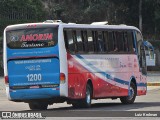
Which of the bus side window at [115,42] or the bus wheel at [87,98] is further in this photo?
the bus side window at [115,42]

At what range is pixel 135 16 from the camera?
185 ft

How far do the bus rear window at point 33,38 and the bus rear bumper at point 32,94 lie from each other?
1.49 meters

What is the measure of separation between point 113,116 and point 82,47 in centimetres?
519

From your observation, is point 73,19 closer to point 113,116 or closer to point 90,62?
point 90,62

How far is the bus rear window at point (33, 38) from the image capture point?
22547 mm

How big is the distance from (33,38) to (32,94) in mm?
1906

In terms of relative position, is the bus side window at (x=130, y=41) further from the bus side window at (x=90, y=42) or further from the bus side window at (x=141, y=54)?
the bus side window at (x=90, y=42)

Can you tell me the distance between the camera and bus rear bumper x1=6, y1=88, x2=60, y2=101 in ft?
73.3

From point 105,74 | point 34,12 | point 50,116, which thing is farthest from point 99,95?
point 34,12

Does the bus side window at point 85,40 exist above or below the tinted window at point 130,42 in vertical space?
above

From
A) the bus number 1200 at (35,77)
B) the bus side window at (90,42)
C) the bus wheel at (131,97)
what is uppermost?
the bus side window at (90,42)

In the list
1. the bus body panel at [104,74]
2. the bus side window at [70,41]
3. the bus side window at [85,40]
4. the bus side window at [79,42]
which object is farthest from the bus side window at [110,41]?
the bus side window at [70,41]

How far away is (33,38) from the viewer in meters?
22.7

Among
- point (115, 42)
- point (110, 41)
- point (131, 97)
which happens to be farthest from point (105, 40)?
point (131, 97)
